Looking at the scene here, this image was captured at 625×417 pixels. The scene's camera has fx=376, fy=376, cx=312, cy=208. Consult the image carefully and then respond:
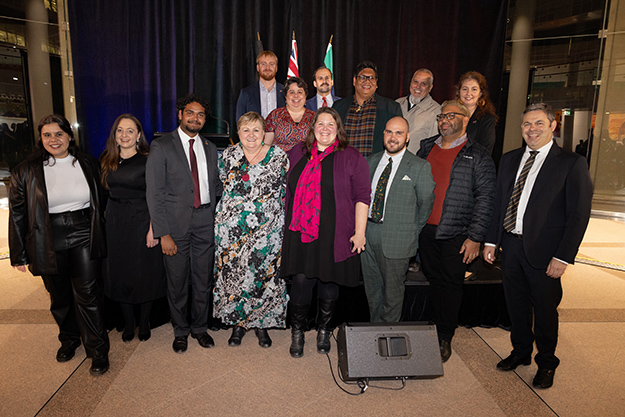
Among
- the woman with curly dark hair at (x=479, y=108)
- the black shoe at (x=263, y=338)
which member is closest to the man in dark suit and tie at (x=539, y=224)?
the woman with curly dark hair at (x=479, y=108)

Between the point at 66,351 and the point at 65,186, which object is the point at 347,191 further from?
the point at 66,351

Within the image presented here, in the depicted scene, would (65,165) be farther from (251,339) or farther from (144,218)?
(251,339)

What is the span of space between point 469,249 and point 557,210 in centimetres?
57

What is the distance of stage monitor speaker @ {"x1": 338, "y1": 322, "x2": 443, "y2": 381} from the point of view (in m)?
2.31

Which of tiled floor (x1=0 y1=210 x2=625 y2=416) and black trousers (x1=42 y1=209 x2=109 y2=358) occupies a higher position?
black trousers (x1=42 y1=209 x2=109 y2=358)

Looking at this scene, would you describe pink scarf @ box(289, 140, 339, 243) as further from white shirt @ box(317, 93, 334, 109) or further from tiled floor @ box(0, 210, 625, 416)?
white shirt @ box(317, 93, 334, 109)

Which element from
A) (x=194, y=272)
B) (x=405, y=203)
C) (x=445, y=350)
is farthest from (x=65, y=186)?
(x=445, y=350)

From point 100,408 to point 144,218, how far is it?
1.22 m

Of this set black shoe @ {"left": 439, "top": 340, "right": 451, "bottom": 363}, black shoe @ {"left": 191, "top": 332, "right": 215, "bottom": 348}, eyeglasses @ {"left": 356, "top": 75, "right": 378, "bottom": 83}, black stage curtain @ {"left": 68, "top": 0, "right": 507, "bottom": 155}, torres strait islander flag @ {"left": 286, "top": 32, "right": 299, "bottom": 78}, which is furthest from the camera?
black stage curtain @ {"left": 68, "top": 0, "right": 507, "bottom": 155}

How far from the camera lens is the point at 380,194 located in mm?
2592

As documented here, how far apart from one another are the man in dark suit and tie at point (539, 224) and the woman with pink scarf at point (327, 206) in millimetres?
923

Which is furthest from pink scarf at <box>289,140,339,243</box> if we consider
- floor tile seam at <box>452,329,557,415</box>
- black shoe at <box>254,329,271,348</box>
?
floor tile seam at <box>452,329,557,415</box>

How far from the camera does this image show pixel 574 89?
7699 millimetres

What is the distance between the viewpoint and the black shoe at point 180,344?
108 inches
